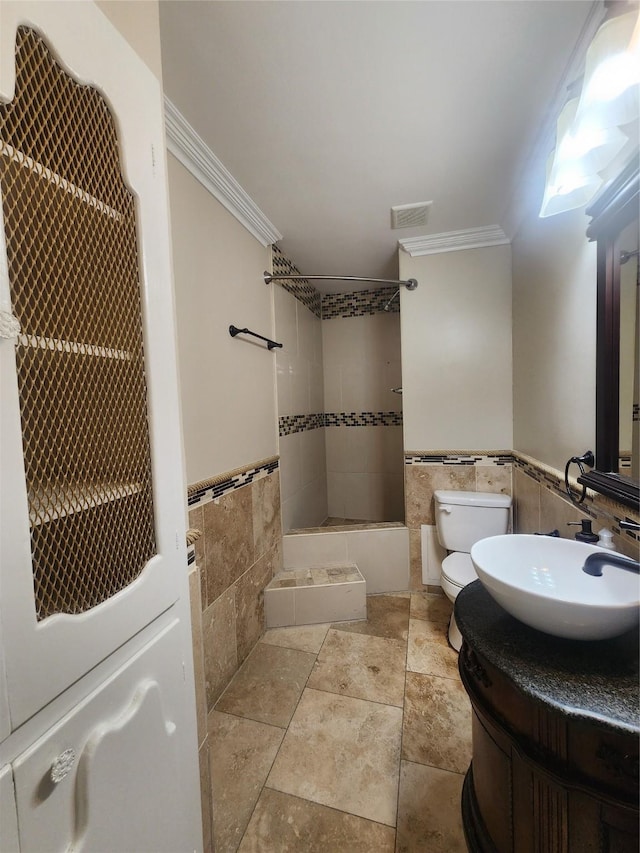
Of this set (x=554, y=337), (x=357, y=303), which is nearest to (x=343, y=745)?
(x=554, y=337)

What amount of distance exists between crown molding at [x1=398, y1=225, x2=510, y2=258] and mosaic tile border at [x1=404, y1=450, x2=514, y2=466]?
137cm

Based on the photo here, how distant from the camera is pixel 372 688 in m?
1.64

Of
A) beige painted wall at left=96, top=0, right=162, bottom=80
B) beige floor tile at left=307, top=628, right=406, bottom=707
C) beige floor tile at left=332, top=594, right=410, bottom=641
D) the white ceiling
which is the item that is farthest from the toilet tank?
beige painted wall at left=96, top=0, right=162, bottom=80

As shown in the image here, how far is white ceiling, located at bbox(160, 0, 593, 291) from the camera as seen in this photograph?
994 millimetres

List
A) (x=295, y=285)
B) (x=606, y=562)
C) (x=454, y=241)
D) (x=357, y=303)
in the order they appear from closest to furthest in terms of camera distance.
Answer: (x=606, y=562) < (x=454, y=241) < (x=295, y=285) < (x=357, y=303)

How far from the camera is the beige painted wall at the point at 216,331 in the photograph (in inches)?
57.5

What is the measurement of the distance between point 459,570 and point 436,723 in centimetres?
70

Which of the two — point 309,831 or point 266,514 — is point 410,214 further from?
point 309,831

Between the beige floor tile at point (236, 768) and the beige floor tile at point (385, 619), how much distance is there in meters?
0.76

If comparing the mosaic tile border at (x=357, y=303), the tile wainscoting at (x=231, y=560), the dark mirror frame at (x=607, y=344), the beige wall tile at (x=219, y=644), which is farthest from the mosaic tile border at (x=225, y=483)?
the mosaic tile border at (x=357, y=303)

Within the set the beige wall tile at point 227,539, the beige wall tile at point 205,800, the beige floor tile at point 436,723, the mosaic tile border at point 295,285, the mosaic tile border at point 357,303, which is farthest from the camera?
the mosaic tile border at point 357,303

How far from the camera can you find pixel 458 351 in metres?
Answer: 2.33

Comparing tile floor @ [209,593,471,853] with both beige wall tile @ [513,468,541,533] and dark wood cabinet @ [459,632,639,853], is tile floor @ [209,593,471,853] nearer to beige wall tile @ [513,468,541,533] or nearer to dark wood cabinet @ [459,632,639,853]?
dark wood cabinet @ [459,632,639,853]

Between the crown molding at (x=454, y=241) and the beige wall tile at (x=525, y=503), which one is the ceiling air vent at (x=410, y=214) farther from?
the beige wall tile at (x=525, y=503)
